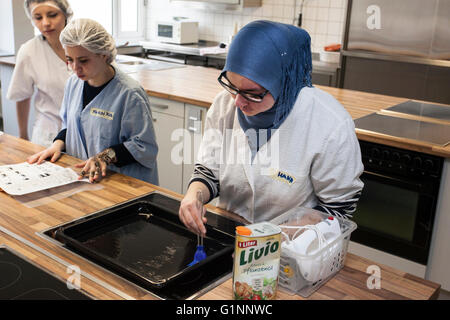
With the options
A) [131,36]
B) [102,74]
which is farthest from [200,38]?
[102,74]

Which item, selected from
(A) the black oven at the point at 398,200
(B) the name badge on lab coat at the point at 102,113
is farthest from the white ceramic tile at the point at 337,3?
(B) the name badge on lab coat at the point at 102,113

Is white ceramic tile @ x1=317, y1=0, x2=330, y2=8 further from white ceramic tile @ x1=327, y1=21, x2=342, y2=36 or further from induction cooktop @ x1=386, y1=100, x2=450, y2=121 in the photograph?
induction cooktop @ x1=386, y1=100, x2=450, y2=121

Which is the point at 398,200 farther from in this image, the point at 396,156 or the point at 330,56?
the point at 330,56

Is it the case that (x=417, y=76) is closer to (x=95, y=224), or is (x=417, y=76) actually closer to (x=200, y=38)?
(x=200, y=38)

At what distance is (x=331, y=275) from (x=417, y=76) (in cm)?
317

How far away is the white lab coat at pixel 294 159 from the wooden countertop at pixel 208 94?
91 centimetres

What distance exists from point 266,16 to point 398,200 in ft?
10.5

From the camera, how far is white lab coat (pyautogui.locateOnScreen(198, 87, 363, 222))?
4.27ft

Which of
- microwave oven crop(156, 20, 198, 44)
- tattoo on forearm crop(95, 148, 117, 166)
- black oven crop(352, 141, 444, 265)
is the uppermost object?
microwave oven crop(156, 20, 198, 44)

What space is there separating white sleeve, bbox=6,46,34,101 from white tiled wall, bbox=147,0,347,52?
9.32ft

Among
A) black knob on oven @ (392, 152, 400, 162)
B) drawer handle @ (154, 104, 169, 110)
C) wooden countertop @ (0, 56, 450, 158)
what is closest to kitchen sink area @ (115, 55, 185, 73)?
wooden countertop @ (0, 56, 450, 158)

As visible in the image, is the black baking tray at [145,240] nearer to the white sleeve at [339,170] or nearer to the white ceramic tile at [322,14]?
the white sleeve at [339,170]

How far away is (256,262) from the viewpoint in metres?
0.93

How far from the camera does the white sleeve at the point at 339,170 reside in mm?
1293
